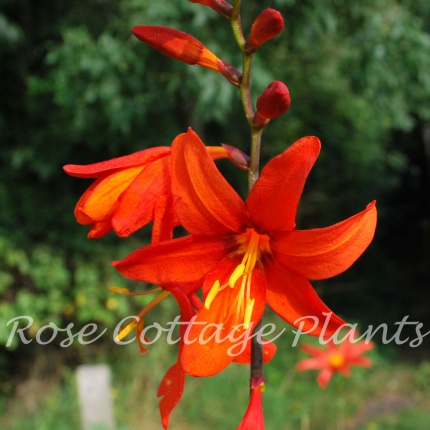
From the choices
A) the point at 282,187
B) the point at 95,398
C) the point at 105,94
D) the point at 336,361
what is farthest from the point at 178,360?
the point at 105,94

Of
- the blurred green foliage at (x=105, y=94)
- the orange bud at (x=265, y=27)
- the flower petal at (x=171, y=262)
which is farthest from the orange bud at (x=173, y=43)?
the blurred green foliage at (x=105, y=94)

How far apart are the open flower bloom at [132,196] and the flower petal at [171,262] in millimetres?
49

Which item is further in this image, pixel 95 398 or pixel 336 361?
pixel 95 398

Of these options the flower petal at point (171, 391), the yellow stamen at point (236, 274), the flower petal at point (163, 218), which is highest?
the flower petal at point (163, 218)

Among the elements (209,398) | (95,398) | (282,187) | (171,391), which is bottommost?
(209,398)

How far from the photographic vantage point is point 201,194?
36.8 inches

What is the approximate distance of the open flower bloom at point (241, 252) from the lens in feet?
2.90

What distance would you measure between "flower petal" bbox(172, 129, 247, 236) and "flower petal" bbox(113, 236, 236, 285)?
28 millimetres

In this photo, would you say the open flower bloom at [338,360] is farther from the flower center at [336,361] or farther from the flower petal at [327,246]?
the flower petal at [327,246]

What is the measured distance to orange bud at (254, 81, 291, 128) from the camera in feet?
2.99

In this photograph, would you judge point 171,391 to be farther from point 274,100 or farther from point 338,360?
point 338,360

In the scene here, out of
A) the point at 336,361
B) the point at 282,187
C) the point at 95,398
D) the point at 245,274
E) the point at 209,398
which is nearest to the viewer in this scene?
the point at 282,187

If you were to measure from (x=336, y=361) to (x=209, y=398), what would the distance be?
269 centimetres

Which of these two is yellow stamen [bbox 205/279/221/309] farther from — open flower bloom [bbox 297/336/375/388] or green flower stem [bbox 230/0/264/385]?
open flower bloom [bbox 297/336/375/388]
